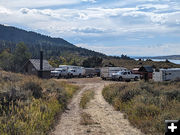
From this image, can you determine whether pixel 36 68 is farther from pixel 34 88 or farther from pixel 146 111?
pixel 146 111

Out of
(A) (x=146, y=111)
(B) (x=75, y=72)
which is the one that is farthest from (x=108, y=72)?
(A) (x=146, y=111)

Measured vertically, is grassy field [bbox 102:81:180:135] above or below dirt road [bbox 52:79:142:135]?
above

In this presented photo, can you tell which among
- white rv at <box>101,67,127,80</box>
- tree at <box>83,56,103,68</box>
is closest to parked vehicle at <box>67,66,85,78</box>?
white rv at <box>101,67,127,80</box>

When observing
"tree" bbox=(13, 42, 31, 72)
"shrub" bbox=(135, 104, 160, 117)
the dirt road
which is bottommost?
the dirt road

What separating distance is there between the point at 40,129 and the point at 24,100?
257 centimetres

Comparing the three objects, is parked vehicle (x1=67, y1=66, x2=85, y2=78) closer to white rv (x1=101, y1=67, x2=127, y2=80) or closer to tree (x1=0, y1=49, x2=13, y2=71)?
white rv (x1=101, y1=67, x2=127, y2=80)

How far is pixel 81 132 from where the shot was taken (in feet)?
29.7

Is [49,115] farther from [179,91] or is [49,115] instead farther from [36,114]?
[179,91]

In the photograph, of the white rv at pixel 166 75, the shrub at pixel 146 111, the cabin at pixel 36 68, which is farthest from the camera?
the cabin at pixel 36 68

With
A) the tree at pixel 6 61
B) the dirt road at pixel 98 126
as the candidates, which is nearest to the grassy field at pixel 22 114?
the dirt road at pixel 98 126

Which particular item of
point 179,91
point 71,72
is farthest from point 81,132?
point 71,72

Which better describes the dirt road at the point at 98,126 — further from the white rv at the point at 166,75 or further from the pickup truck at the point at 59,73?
the pickup truck at the point at 59,73

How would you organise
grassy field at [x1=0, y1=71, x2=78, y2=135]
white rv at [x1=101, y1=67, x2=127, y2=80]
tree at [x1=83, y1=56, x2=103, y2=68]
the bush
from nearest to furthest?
grassy field at [x1=0, y1=71, x2=78, y2=135]
the bush
white rv at [x1=101, y1=67, x2=127, y2=80]
tree at [x1=83, y1=56, x2=103, y2=68]

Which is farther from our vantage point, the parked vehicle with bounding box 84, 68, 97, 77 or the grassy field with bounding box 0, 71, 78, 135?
the parked vehicle with bounding box 84, 68, 97, 77
